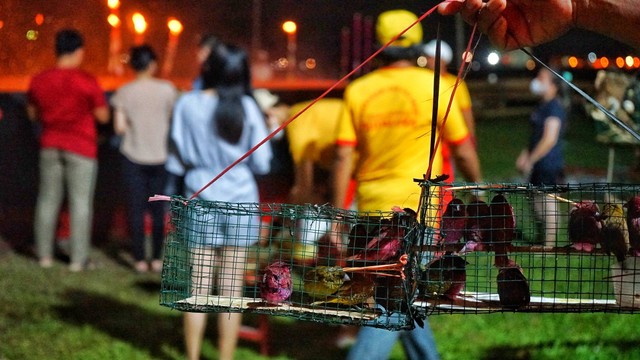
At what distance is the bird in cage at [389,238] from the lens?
8.18 feet

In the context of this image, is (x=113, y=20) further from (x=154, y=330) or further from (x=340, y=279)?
(x=340, y=279)

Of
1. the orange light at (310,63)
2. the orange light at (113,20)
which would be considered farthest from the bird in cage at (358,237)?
the orange light at (310,63)

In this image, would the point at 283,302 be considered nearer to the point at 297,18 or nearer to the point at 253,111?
the point at 253,111

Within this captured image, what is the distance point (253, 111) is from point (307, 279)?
2.48 meters

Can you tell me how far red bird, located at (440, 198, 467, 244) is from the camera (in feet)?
8.25

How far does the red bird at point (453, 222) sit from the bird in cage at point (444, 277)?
2.1 inches

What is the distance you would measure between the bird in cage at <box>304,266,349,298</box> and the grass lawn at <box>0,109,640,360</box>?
3.35 metres

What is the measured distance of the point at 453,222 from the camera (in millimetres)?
2535

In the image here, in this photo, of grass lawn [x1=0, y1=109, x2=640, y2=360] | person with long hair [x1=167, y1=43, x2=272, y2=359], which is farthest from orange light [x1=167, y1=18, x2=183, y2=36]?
person with long hair [x1=167, y1=43, x2=272, y2=359]

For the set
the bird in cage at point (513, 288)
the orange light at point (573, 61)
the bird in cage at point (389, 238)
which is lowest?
the bird in cage at point (513, 288)

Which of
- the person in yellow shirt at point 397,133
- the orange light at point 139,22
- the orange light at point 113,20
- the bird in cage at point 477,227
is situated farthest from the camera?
the orange light at point 139,22

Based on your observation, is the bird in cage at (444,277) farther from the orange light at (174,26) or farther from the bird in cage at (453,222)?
the orange light at (174,26)

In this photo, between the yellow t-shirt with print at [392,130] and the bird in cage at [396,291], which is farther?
the yellow t-shirt with print at [392,130]

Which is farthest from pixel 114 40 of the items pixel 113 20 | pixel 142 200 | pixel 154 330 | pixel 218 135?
pixel 218 135
